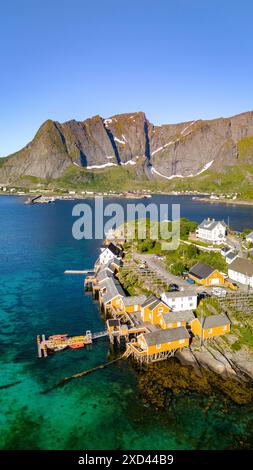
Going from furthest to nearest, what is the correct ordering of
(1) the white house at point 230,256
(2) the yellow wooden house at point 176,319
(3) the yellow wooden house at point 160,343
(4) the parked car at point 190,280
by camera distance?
(1) the white house at point 230,256
(4) the parked car at point 190,280
(2) the yellow wooden house at point 176,319
(3) the yellow wooden house at point 160,343

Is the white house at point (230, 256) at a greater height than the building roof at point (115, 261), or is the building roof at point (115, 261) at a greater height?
the white house at point (230, 256)

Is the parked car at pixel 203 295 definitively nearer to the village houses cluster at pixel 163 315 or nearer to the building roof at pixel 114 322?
the village houses cluster at pixel 163 315

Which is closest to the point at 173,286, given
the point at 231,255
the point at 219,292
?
the point at 219,292

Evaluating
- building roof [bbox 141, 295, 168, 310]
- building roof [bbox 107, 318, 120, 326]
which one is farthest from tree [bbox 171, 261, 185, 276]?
building roof [bbox 107, 318, 120, 326]

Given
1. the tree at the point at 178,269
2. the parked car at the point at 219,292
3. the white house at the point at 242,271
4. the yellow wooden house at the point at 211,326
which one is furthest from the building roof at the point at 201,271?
the yellow wooden house at the point at 211,326

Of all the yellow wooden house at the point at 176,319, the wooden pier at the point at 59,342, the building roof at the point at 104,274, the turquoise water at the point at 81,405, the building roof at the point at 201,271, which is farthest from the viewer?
the building roof at the point at 104,274

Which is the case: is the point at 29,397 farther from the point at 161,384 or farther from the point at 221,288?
the point at 221,288

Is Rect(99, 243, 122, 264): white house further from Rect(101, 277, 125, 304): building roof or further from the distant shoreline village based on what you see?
Rect(101, 277, 125, 304): building roof
